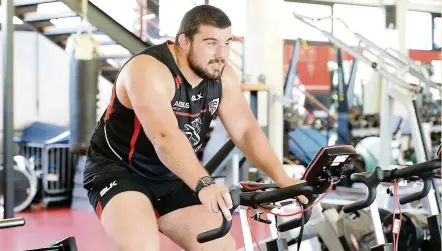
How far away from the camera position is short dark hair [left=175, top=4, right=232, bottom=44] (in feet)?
7.04

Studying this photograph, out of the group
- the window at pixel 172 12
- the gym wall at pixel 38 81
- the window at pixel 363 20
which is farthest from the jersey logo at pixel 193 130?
the window at pixel 363 20

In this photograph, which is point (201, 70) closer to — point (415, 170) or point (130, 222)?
point (130, 222)

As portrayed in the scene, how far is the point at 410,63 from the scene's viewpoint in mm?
6020

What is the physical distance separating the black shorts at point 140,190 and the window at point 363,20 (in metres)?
7.93

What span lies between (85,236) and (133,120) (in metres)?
3.24

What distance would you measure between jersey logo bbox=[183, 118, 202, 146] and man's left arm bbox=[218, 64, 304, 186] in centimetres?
15

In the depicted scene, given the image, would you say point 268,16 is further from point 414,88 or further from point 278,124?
point 414,88

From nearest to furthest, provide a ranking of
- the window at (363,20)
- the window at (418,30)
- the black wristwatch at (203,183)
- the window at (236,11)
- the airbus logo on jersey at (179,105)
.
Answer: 1. the black wristwatch at (203,183)
2. the airbus logo on jersey at (179,105)
3. the window at (236,11)
4. the window at (363,20)
5. the window at (418,30)

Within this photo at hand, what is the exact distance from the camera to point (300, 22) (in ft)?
30.4

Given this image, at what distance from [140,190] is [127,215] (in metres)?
0.15

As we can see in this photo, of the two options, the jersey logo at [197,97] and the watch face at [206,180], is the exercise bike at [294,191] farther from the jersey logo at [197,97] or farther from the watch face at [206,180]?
the jersey logo at [197,97]

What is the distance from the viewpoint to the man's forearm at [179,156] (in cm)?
198

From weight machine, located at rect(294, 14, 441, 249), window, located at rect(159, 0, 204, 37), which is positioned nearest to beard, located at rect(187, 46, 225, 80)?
weight machine, located at rect(294, 14, 441, 249)

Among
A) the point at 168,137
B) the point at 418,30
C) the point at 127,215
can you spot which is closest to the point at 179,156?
the point at 168,137
